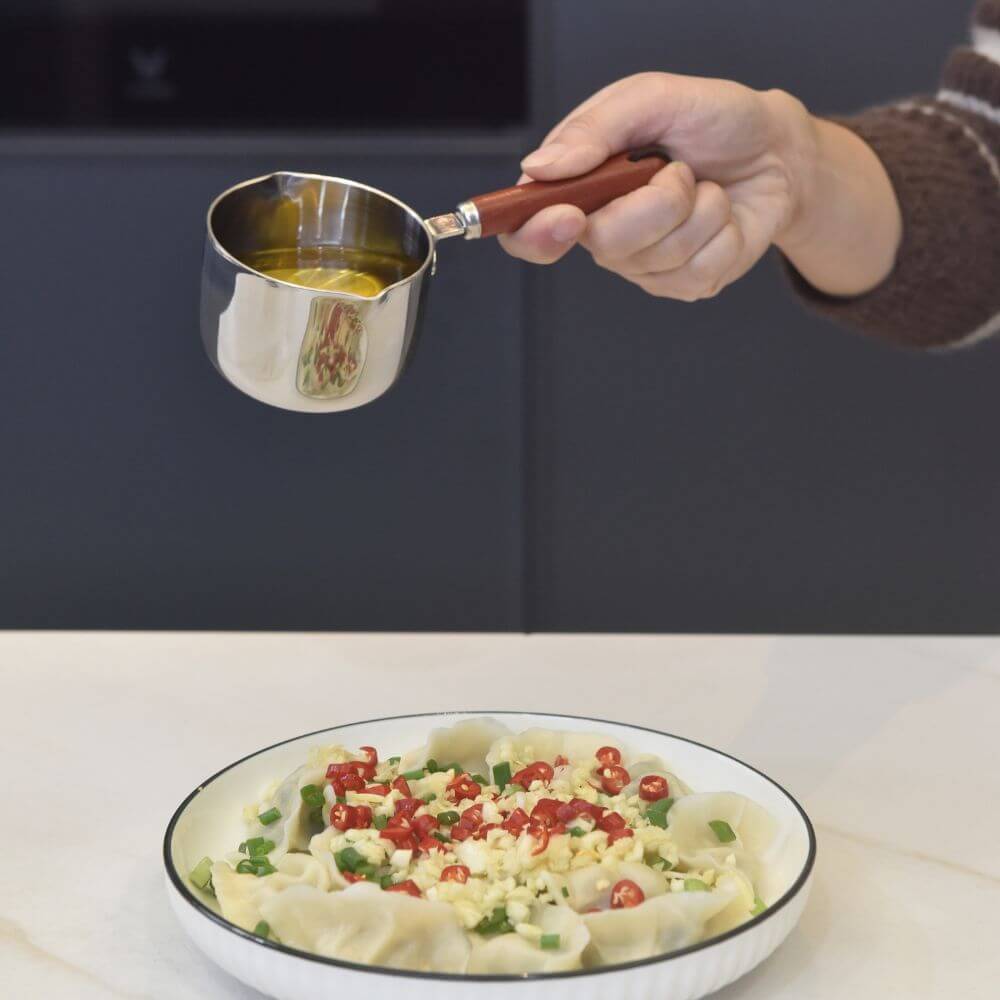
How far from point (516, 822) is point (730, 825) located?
14 centimetres

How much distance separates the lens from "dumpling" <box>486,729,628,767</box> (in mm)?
953

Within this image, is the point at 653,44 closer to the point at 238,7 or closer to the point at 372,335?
the point at 238,7

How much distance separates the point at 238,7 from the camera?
246cm

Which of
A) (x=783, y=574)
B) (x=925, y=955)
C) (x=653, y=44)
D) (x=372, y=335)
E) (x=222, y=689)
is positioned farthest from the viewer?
(x=783, y=574)

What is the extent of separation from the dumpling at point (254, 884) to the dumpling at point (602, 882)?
0.14 meters

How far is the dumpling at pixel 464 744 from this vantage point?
3.15 ft

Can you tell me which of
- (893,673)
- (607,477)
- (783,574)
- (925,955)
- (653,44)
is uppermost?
(653,44)

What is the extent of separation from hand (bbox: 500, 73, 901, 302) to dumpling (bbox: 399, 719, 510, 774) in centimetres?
34

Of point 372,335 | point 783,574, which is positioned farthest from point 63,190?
point 372,335

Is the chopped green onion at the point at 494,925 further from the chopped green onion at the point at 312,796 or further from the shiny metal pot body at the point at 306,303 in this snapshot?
the shiny metal pot body at the point at 306,303

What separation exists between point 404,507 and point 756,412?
2.09ft

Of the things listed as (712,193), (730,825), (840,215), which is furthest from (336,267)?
(840,215)

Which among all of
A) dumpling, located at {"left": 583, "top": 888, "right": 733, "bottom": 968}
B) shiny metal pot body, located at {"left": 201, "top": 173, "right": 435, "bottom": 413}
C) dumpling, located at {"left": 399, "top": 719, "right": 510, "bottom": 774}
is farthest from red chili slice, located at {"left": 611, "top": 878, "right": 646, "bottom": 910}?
shiny metal pot body, located at {"left": 201, "top": 173, "right": 435, "bottom": 413}

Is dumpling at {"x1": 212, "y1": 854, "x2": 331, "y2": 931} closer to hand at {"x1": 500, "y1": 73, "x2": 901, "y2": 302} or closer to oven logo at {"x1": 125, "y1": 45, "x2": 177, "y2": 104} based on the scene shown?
hand at {"x1": 500, "y1": 73, "x2": 901, "y2": 302}
